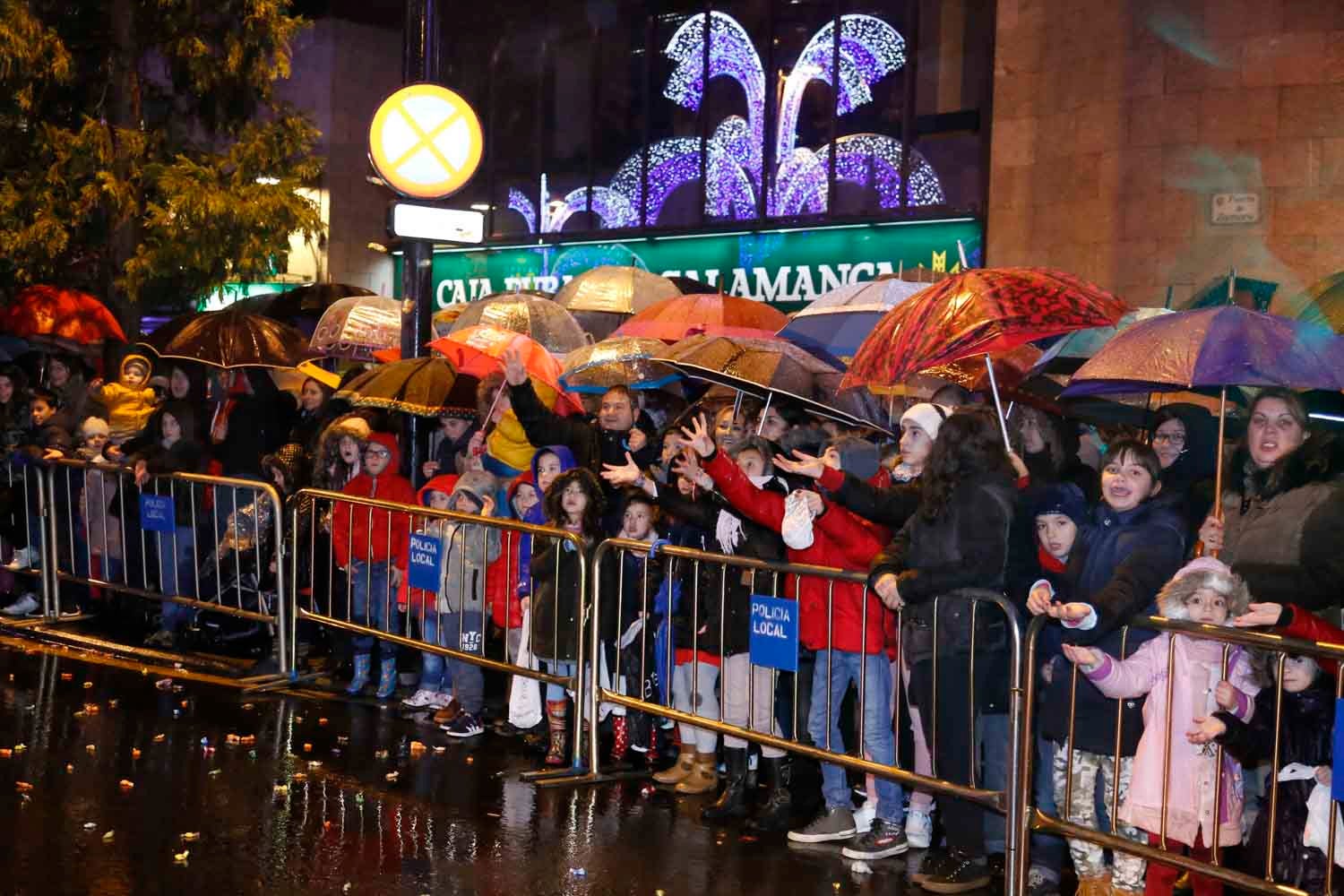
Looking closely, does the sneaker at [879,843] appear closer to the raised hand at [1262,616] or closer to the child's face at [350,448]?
the raised hand at [1262,616]

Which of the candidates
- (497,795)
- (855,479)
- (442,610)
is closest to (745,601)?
(855,479)

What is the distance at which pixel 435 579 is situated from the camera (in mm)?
9648

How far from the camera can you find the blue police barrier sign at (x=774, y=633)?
7664 millimetres

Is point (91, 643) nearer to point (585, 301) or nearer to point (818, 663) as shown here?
point (585, 301)

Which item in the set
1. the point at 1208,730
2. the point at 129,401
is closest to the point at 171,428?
the point at 129,401

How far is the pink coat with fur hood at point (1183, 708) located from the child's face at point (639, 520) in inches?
121

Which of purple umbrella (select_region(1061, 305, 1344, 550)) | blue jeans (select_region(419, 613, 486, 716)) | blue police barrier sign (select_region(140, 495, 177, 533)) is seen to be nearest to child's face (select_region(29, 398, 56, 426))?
blue police barrier sign (select_region(140, 495, 177, 533))

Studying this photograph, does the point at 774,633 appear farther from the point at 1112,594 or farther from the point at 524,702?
the point at 524,702

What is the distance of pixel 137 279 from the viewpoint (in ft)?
52.0

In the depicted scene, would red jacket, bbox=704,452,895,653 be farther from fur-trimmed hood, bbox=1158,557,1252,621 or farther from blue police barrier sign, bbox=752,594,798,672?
fur-trimmed hood, bbox=1158,557,1252,621

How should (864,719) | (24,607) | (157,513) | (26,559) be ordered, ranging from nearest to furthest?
(864,719)
(157,513)
(24,607)
(26,559)

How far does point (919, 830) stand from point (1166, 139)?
10.1 metres

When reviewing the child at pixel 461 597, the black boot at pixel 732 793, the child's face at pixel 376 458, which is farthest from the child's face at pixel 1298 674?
the child's face at pixel 376 458

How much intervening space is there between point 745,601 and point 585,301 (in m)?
6.14
